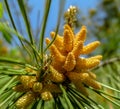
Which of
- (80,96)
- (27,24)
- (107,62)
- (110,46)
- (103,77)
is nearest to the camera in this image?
(27,24)

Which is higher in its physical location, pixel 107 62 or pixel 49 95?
pixel 107 62

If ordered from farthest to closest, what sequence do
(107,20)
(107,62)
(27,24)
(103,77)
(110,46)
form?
(107,20), (110,46), (107,62), (103,77), (27,24)

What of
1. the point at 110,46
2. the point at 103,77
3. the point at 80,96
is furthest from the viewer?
the point at 110,46

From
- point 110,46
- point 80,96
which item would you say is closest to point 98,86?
point 80,96

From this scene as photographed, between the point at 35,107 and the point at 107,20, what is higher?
the point at 107,20

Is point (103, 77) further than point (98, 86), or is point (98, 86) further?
point (103, 77)

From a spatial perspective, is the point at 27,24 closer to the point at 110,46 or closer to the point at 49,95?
the point at 49,95

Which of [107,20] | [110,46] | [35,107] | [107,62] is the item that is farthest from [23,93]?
[107,20]

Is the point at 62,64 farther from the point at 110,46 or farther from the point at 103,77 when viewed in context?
the point at 110,46

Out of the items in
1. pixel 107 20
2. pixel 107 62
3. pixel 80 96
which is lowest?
pixel 80 96
